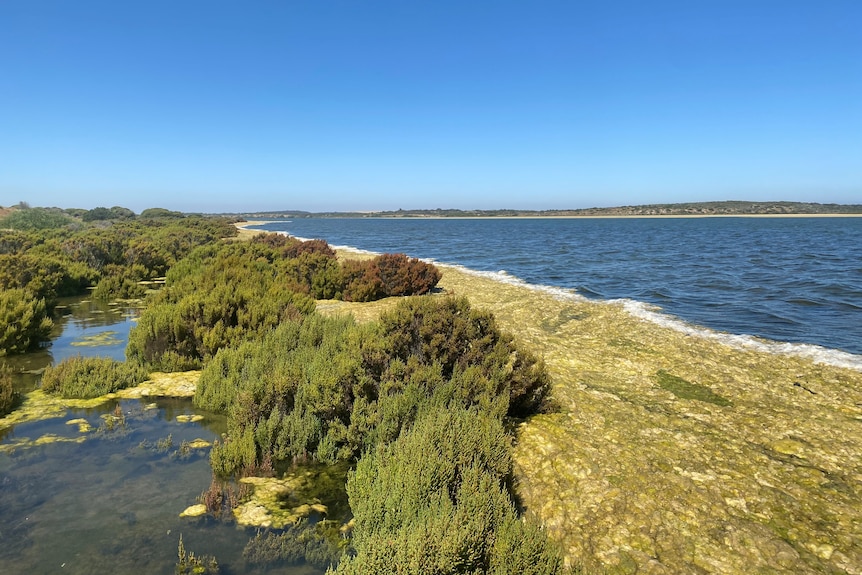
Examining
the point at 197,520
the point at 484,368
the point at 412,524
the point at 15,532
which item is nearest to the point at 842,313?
the point at 484,368

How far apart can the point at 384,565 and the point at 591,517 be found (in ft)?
7.89

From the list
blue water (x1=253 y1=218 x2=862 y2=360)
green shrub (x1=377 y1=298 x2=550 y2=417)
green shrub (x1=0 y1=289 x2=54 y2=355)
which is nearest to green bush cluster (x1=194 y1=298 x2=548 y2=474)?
green shrub (x1=377 y1=298 x2=550 y2=417)

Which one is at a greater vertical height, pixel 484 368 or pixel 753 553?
pixel 484 368

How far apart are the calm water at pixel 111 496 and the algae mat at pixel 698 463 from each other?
2709 mm

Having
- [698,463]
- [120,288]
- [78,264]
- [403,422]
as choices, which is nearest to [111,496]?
[403,422]

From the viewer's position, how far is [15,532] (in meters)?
4.01

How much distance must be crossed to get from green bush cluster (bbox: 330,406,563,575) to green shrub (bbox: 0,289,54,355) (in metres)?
8.97

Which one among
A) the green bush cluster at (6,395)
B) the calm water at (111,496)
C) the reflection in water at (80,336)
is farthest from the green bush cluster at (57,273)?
the calm water at (111,496)

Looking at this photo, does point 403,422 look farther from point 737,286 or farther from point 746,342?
point 737,286

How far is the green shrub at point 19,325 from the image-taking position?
9.20m

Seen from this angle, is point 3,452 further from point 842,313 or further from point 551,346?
point 842,313

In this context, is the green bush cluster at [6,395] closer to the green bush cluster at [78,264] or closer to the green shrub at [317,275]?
the green bush cluster at [78,264]

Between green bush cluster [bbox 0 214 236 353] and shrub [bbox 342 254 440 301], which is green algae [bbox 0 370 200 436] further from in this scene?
shrub [bbox 342 254 440 301]

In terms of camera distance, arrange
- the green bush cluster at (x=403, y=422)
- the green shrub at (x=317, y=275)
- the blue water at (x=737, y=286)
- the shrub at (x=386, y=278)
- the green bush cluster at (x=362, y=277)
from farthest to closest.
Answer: the green shrub at (x=317, y=275)
the green bush cluster at (x=362, y=277)
the shrub at (x=386, y=278)
the blue water at (x=737, y=286)
the green bush cluster at (x=403, y=422)
